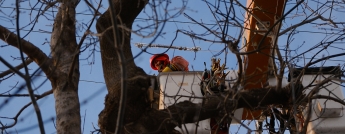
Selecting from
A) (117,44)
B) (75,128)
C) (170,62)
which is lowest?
(75,128)

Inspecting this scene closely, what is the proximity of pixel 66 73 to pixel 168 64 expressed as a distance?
3.79 m

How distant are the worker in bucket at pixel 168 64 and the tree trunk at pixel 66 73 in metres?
2.89

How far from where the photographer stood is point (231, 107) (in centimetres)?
525

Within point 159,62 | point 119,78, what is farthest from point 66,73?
point 159,62

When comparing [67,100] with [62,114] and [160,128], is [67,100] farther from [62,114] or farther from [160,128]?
→ [160,128]

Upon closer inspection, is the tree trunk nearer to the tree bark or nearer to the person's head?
the tree bark

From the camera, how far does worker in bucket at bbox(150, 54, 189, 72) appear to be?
27.4 feet

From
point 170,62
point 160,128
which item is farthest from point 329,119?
point 160,128

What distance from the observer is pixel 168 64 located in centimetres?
867

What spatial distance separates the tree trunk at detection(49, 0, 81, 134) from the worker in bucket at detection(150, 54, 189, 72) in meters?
2.89

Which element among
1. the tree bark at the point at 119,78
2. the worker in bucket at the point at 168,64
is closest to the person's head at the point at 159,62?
the worker in bucket at the point at 168,64

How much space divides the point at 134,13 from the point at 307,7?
1.81 meters

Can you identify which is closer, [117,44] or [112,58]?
[117,44]

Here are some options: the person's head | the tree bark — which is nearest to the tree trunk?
the tree bark
